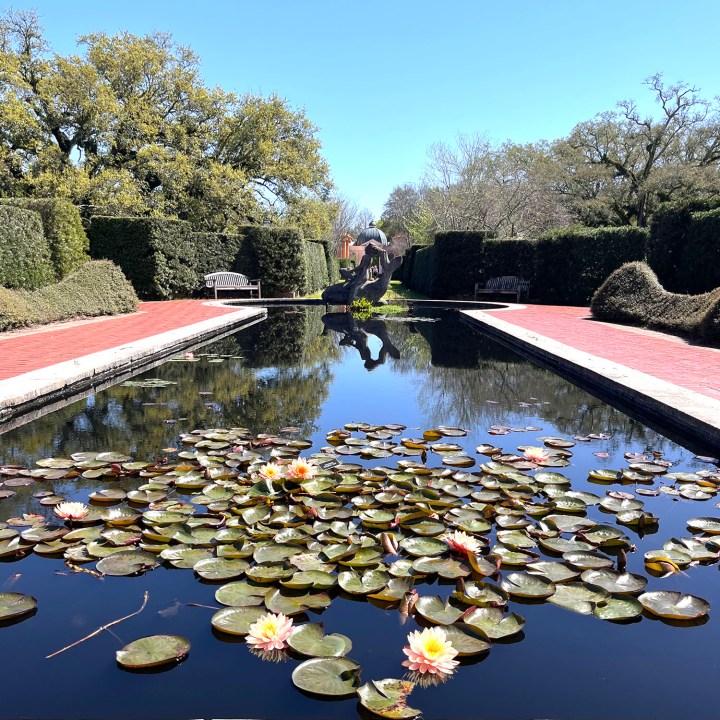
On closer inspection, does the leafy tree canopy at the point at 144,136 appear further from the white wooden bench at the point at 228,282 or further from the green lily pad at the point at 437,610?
the green lily pad at the point at 437,610

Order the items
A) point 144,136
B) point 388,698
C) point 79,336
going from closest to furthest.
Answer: point 388,698 → point 79,336 → point 144,136

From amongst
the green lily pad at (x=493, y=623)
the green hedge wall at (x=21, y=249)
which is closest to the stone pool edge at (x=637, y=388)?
the green lily pad at (x=493, y=623)

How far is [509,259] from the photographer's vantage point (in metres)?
20.3

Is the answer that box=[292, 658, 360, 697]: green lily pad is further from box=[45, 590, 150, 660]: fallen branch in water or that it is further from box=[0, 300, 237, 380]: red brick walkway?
box=[0, 300, 237, 380]: red brick walkway

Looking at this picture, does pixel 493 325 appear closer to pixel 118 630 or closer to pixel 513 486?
pixel 513 486

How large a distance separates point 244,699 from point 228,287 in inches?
759

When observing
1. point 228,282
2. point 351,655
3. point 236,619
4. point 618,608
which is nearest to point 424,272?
point 228,282

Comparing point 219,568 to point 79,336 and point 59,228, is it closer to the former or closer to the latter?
point 79,336

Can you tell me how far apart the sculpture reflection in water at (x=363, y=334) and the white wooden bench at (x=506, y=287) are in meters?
6.21

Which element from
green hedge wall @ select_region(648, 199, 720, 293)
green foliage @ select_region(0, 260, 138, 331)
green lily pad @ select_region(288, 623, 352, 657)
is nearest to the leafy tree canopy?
green foliage @ select_region(0, 260, 138, 331)

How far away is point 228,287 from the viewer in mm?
20281

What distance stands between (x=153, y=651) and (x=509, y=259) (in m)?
19.7

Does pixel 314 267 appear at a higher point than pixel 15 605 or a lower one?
higher

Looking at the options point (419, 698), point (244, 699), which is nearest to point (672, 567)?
point (419, 698)
